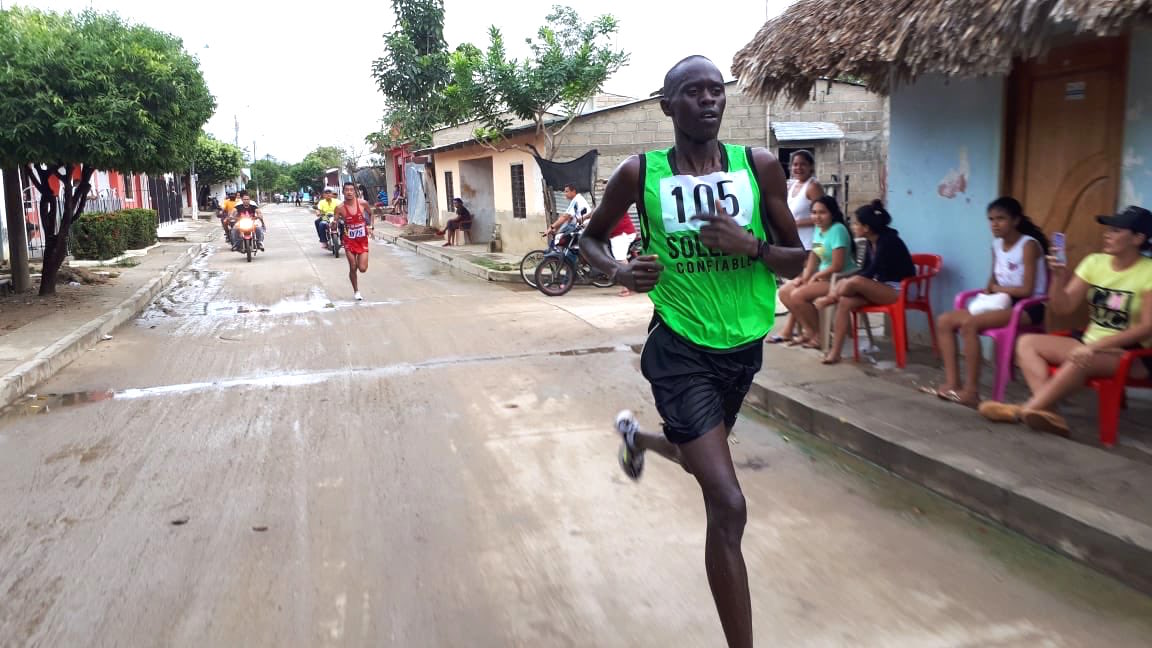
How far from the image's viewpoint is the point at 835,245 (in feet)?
23.5

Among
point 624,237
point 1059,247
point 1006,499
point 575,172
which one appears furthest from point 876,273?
point 575,172

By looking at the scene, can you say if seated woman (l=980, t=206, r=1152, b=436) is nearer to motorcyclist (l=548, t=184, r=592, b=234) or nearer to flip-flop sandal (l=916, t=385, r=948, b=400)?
flip-flop sandal (l=916, t=385, r=948, b=400)

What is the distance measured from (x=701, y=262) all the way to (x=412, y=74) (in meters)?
29.7

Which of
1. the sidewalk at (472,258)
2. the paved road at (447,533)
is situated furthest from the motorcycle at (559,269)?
the paved road at (447,533)

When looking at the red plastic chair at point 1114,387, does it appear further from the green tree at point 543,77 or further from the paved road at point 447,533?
the green tree at point 543,77

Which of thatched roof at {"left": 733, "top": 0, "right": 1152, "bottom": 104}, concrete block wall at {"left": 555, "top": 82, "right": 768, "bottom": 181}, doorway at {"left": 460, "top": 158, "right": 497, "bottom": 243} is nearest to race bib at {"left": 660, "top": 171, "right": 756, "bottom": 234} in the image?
thatched roof at {"left": 733, "top": 0, "right": 1152, "bottom": 104}

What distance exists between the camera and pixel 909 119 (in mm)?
7441

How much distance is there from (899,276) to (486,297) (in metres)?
7.30

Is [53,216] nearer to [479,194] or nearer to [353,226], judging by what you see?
[353,226]

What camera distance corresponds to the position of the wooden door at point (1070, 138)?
223 inches

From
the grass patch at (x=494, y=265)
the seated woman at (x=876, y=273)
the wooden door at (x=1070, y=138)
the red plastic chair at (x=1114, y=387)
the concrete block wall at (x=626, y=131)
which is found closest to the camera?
the red plastic chair at (x=1114, y=387)

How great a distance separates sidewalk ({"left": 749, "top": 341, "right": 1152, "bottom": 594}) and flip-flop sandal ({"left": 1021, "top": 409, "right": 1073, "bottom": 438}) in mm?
53

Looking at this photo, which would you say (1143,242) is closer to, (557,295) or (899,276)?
(899,276)

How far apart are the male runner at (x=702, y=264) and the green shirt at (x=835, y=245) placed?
14.3 feet
